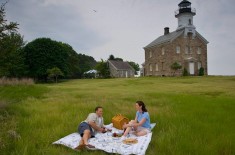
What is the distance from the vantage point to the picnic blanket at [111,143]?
21.7 ft

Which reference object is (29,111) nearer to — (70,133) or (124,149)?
(70,133)

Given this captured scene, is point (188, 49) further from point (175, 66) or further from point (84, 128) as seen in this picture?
point (84, 128)

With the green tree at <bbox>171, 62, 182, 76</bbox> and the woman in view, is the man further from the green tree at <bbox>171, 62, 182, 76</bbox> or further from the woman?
the green tree at <bbox>171, 62, 182, 76</bbox>

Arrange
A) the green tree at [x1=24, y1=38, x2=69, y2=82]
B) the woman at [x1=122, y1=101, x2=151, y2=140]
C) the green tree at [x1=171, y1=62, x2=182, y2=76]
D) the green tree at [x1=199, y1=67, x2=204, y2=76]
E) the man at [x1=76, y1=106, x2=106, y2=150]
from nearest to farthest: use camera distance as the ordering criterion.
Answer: the man at [x1=76, y1=106, x2=106, y2=150], the woman at [x1=122, y1=101, x2=151, y2=140], the green tree at [x1=171, y1=62, x2=182, y2=76], the green tree at [x1=199, y1=67, x2=204, y2=76], the green tree at [x1=24, y1=38, x2=69, y2=82]

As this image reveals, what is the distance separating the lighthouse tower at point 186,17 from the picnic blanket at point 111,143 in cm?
4593

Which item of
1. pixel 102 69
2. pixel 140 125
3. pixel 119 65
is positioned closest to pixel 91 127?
pixel 140 125

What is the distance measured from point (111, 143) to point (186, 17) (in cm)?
4799

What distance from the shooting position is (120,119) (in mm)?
9266

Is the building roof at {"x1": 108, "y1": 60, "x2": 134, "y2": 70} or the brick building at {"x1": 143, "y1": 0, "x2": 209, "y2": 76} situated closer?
the brick building at {"x1": 143, "y1": 0, "x2": 209, "y2": 76}

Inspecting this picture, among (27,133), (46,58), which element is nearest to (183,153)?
(27,133)

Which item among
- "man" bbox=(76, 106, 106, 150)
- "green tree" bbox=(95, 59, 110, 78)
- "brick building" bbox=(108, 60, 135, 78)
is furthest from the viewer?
"brick building" bbox=(108, 60, 135, 78)

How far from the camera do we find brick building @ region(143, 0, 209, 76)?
50.0 metres

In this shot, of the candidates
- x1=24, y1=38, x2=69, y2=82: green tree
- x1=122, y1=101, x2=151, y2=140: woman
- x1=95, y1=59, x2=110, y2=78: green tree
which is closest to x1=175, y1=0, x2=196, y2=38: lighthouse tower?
x1=95, y1=59, x2=110, y2=78: green tree

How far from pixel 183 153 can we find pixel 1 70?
10.2 m
